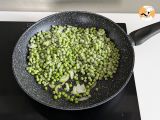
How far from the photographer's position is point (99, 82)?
1021mm

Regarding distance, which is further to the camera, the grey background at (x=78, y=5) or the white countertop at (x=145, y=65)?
the grey background at (x=78, y=5)

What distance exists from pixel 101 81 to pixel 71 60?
13 cm

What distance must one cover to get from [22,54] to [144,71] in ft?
1.42

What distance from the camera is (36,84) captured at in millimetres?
1003

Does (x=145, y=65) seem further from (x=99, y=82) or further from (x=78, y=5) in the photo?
(x=78, y=5)

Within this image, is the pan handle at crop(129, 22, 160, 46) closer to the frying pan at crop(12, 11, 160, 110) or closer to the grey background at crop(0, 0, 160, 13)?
the frying pan at crop(12, 11, 160, 110)

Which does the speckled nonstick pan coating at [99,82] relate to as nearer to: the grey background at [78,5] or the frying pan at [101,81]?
the frying pan at [101,81]

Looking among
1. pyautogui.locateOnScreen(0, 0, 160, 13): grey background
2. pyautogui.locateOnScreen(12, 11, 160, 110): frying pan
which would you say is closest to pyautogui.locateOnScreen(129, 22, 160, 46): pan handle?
pyautogui.locateOnScreen(12, 11, 160, 110): frying pan

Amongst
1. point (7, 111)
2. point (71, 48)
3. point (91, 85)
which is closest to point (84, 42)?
point (71, 48)

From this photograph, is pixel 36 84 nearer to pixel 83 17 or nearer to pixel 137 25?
pixel 83 17

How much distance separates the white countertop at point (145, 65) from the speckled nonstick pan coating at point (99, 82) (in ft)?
0.23

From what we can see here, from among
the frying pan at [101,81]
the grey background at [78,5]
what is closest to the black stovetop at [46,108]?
the frying pan at [101,81]

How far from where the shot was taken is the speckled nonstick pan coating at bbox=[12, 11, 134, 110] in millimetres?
948

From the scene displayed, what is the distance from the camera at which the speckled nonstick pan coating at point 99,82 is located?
37.3 inches
